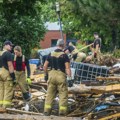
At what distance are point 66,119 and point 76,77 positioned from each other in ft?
17.8

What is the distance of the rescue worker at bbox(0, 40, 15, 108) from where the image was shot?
13078mm

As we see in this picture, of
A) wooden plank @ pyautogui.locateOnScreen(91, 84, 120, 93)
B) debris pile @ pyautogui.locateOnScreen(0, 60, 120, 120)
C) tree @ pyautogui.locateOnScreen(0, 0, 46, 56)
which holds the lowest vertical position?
debris pile @ pyautogui.locateOnScreen(0, 60, 120, 120)

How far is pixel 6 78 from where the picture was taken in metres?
13.3

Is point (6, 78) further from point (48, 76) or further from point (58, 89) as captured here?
point (58, 89)

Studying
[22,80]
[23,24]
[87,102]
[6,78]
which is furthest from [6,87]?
[23,24]

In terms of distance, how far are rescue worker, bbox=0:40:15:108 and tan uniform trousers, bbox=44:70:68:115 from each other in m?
1.38

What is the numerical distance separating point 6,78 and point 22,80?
1.31m

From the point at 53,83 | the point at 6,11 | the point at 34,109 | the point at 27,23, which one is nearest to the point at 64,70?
the point at 53,83

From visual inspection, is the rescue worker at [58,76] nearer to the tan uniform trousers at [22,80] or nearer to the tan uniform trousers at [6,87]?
the tan uniform trousers at [6,87]

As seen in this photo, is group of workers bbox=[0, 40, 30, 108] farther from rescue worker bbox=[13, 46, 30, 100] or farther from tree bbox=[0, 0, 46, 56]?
tree bbox=[0, 0, 46, 56]

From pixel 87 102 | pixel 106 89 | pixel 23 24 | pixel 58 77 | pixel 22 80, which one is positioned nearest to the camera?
pixel 58 77

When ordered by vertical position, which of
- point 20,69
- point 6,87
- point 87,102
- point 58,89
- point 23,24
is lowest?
point 87,102

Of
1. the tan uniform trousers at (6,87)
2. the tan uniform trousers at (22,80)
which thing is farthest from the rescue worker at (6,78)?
the tan uniform trousers at (22,80)

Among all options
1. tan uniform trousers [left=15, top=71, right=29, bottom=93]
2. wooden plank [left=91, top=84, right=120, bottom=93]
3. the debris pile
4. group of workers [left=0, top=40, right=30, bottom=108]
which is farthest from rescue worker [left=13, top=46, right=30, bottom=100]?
wooden plank [left=91, top=84, right=120, bottom=93]
